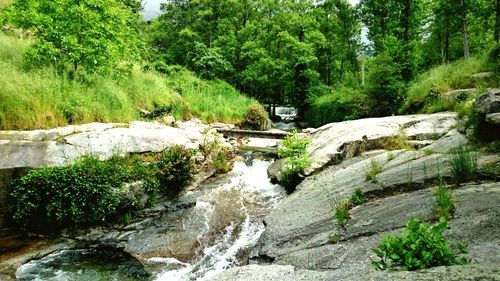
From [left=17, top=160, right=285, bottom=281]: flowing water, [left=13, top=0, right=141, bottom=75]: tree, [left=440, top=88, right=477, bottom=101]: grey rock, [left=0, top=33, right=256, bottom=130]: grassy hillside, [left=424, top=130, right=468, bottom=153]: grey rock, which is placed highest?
[left=13, top=0, right=141, bottom=75]: tree

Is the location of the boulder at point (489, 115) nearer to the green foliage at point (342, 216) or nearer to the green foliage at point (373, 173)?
the green foliage at point (373, 173)

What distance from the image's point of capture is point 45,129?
858 centimetres

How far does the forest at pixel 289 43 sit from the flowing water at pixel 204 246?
5.86 m

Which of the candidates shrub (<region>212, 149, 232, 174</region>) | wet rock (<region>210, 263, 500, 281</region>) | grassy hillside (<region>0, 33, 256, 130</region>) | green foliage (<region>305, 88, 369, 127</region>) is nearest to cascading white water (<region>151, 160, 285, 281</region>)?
shrub (<region>212, 149, 232, 174</region>)

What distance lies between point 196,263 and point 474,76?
12.2 m

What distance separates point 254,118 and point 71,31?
1297cm

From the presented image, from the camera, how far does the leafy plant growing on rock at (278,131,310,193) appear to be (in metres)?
9.46

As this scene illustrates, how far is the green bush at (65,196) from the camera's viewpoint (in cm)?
694

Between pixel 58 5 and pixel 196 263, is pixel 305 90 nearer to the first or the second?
pixel 58 5

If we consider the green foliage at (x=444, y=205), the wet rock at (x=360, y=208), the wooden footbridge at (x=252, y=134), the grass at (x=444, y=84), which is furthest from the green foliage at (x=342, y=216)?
the wooden footbridge at (x=252, y=134)

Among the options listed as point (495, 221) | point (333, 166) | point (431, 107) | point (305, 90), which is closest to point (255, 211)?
point (333, 166)

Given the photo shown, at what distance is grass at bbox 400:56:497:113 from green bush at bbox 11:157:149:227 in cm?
1101

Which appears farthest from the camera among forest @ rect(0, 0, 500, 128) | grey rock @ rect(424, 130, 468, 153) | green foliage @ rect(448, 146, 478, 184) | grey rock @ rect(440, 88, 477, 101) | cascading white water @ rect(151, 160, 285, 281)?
grey rock @ rect(440, 88, 477, 101)

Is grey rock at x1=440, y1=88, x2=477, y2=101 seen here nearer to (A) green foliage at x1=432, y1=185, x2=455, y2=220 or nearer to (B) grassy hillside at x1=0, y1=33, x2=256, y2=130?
(A) green foliage at x1=432, y1=185, x2=455, y2=220
